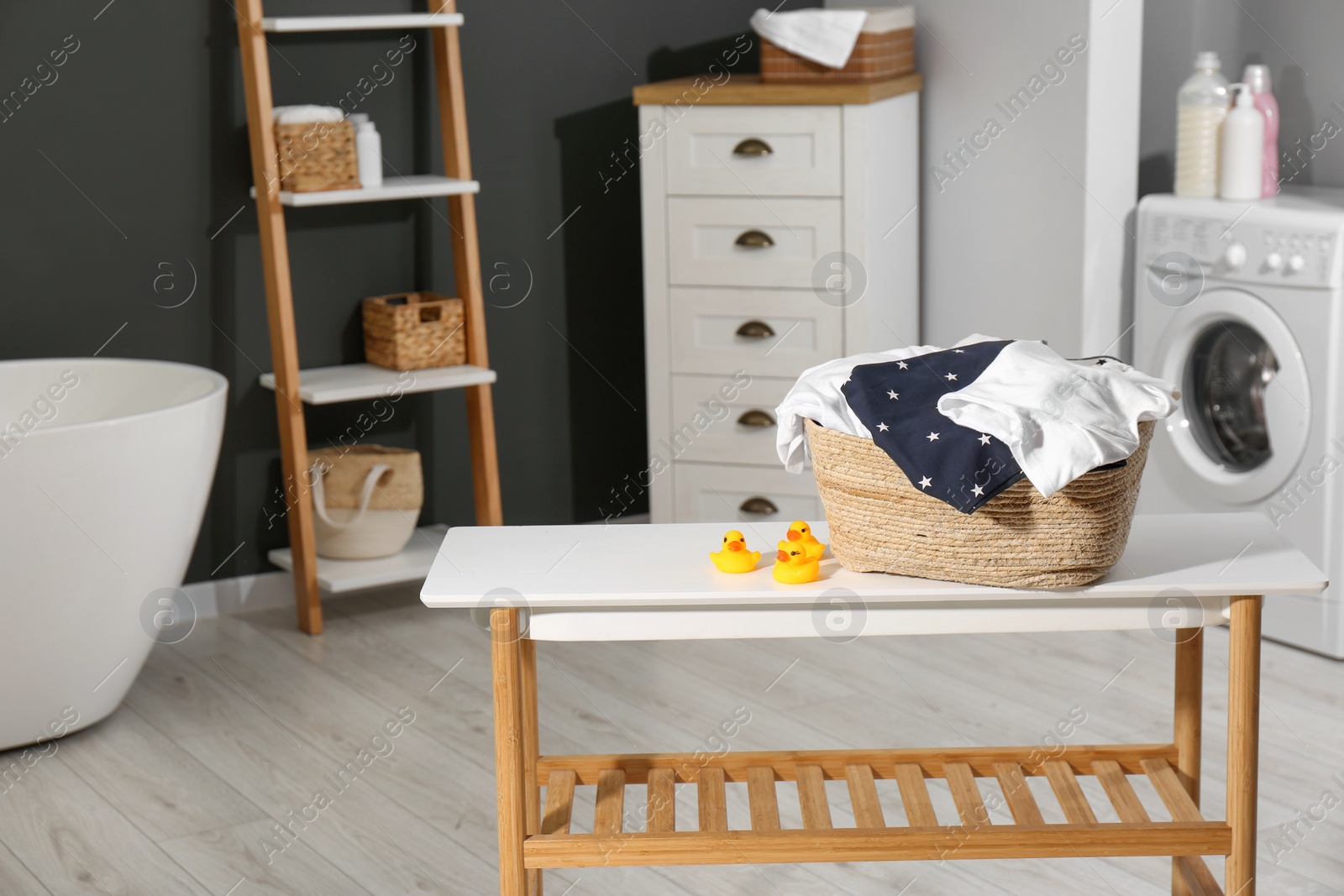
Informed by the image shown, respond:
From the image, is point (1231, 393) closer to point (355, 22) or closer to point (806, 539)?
point (806, 539)

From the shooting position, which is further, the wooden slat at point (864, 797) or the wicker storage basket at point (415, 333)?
the wicker storage basket at point (415, 333)

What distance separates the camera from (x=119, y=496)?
8.16 ft

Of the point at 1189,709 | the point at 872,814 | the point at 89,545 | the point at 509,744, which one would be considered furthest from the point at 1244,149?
the point at 89,545

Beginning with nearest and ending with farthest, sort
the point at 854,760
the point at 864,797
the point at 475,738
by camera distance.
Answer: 1. the point at 864,797
2. the point at 854,760
3. the point at 475,738

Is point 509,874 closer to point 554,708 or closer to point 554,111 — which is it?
point 554,708

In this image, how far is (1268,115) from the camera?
302 cm

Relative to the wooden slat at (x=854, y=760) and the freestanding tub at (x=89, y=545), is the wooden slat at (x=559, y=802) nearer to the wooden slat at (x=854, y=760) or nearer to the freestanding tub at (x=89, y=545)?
the wooden slat at (x=854, y=760)

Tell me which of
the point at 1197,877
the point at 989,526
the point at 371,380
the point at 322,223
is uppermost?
the point at 322,223

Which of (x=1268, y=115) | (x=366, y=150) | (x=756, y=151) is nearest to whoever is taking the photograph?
(x=1268, y=115)

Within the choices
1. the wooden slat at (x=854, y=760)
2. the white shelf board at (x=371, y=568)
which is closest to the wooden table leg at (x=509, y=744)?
the wooden slat at (x=854, y=760)

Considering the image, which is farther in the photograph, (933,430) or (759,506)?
(759,506)

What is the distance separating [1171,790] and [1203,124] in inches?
68.6

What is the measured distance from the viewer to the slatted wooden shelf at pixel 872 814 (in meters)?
1.62

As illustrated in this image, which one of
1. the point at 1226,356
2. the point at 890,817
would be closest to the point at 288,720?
the point at 890,817
